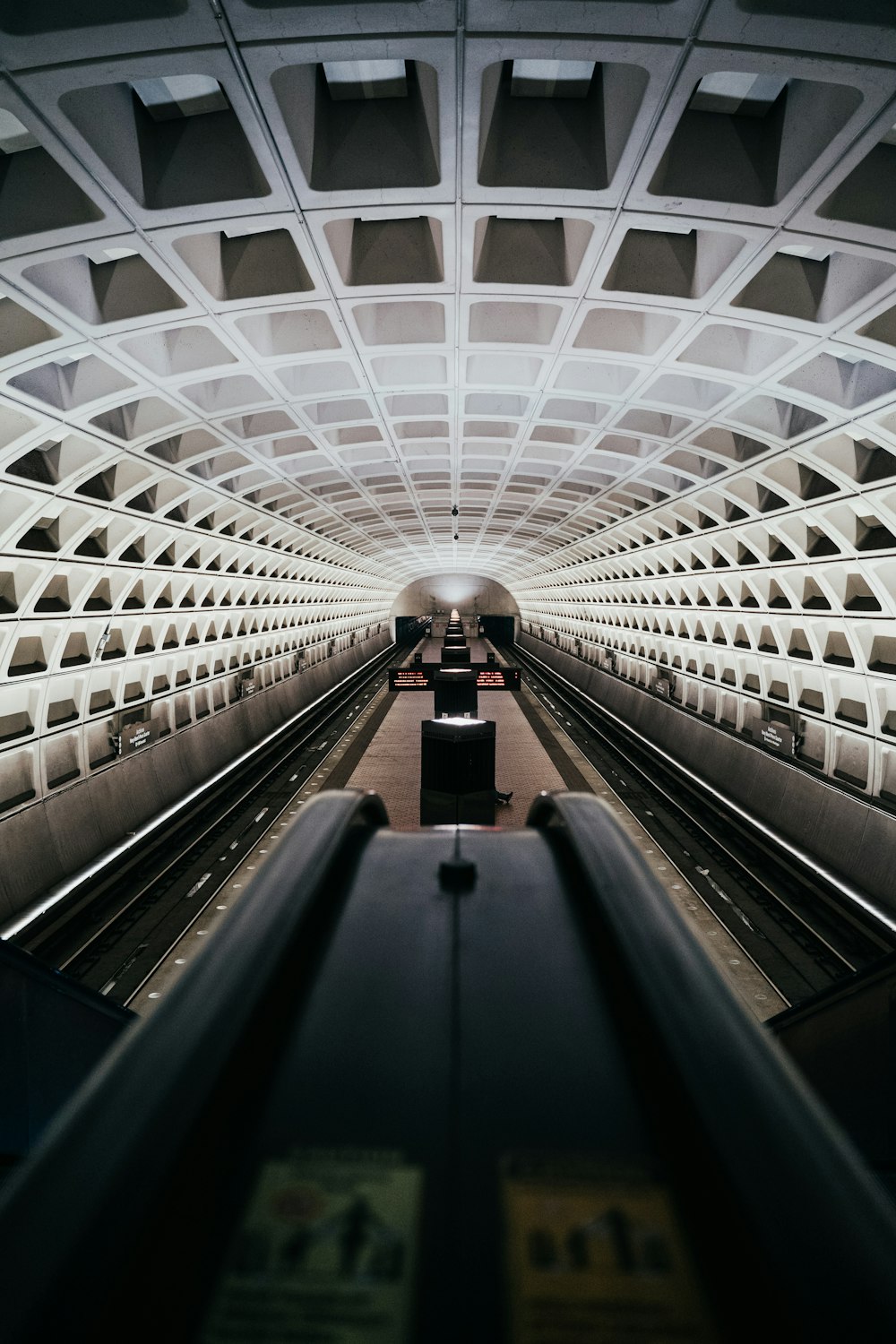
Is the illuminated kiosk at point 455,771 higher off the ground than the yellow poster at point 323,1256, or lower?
lower

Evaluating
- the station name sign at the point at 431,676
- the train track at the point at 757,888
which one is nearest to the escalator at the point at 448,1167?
the train track at the point at 757,888

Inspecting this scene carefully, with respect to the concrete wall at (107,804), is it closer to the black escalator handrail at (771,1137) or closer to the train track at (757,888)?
the black escalator handrail at (771,1137)

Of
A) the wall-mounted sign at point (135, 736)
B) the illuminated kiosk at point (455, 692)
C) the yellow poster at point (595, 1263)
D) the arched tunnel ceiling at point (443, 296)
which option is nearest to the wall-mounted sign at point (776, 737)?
the arched tunnel ceiling at point (443, 296)

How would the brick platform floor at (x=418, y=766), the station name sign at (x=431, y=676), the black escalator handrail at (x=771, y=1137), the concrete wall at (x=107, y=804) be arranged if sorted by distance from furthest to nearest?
the station name sign at (x=431, y=676), the brick platform floor at (x=418, y=766), the concrete wall at (x=107, y=804), the black escalator handrail at (x=771, y=1137)

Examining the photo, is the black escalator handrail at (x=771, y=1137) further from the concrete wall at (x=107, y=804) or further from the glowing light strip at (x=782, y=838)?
the concrete wall at (x=107, y=804)

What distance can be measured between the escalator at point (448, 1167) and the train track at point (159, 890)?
140 inches

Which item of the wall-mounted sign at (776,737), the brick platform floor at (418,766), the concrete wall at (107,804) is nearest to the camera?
the concrete wall at (107,804)

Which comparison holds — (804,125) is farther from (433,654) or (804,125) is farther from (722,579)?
(433,654)

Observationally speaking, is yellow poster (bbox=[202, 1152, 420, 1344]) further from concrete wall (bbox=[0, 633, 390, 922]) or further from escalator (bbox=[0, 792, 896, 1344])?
concrete wall (bbox=[0, 633, 390, 922])

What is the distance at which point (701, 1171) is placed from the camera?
145cm

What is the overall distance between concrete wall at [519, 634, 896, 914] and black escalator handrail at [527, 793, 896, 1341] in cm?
951

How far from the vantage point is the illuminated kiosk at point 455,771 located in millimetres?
11609

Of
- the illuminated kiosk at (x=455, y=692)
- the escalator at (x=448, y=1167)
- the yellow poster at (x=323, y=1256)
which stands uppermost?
the escalator at (x=448, y=1167)

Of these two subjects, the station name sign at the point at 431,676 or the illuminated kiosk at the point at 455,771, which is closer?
the illuminated kiosk at the point at 455,771
